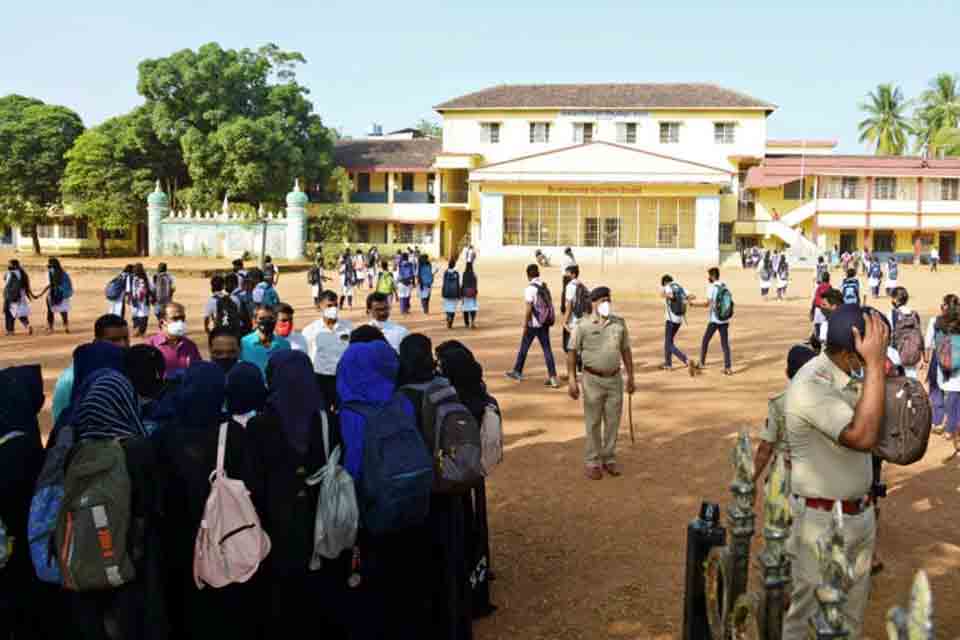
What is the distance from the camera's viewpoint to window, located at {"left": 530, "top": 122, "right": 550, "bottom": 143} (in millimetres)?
47375

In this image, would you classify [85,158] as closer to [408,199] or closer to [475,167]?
[408,199]

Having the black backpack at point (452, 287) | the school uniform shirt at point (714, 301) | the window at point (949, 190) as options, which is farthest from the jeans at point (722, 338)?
the window at point (949, 190)

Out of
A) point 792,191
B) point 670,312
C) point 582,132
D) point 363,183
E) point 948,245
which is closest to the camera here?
point 670,312

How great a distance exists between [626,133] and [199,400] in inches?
1791

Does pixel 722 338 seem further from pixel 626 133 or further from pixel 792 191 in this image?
pixel 792 191

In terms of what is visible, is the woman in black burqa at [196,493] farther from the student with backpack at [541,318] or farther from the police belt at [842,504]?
the student with backpack at [541,318]

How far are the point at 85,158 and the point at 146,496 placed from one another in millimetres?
40872

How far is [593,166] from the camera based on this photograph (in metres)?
41.8

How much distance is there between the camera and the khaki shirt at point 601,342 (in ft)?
22.7

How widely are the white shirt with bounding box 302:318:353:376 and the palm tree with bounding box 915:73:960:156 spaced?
175 feet

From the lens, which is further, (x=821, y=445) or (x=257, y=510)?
(x=257, y=510)

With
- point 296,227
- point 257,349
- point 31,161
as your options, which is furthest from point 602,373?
point 31,161

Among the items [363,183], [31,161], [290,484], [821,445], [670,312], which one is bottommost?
[290,484]

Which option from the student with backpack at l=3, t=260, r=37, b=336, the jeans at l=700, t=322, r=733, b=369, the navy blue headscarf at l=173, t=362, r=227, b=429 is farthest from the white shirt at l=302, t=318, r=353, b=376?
the student with backpack at l=3, t=260, r=37, b=336
